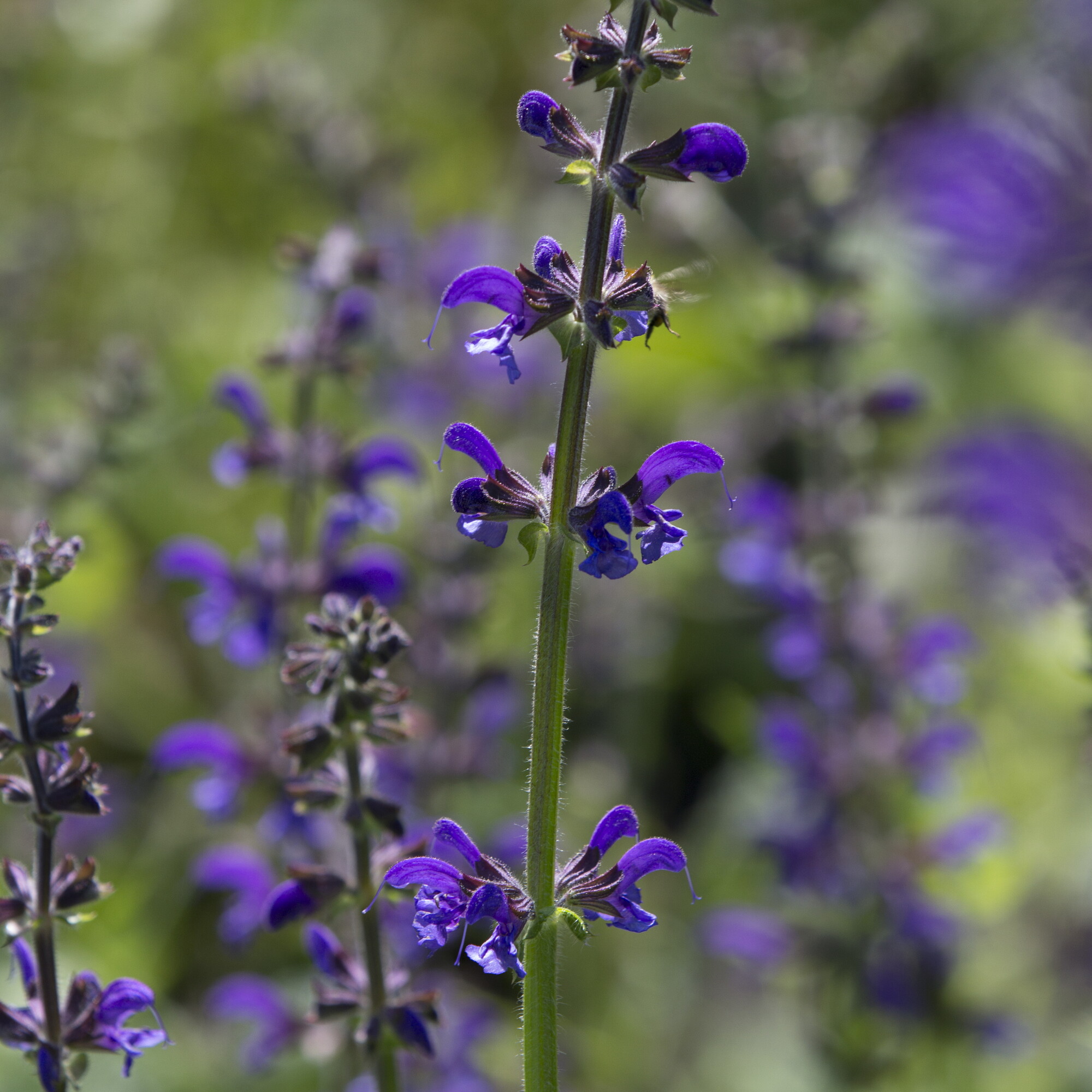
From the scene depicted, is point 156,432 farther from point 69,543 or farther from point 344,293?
point 69,543

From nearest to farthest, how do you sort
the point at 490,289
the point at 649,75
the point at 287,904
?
1. the point at 649,75
2. the point at 490,289
3. the point at 287,904

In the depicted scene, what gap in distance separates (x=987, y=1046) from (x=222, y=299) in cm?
496

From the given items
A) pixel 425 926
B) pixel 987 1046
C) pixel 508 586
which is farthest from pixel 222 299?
pixel 425 926

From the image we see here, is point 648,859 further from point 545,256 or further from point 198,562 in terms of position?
point 198,562

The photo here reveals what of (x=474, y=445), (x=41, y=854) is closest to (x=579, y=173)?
(x=474, y=445)

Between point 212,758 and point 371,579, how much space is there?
1.84ft

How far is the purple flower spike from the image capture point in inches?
68.6

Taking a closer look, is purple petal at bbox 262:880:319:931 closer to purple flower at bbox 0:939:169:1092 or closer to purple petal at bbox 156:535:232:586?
purple flower at bbox 0:939:169:1092

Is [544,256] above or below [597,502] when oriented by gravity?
above

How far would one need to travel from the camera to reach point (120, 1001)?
192cm

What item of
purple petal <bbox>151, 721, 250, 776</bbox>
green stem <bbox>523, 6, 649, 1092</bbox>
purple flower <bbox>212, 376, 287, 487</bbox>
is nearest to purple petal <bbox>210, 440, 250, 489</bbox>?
purple flower <bbox>212, 376, 287, 487</bbox>

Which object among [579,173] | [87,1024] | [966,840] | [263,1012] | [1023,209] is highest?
[1023,209]

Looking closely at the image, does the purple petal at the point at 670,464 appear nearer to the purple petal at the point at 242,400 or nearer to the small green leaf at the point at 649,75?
the small green leaf at the point at 649,75

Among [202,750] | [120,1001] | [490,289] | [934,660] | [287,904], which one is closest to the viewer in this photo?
[490,289]
